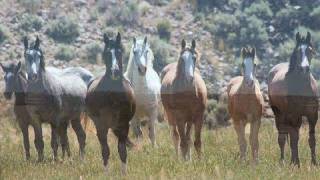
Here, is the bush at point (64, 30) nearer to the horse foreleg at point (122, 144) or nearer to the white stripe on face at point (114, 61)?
the horse foreleg at point (122, 144)

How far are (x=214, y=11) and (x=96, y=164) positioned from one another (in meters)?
31.6

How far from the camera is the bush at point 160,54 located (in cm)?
3223

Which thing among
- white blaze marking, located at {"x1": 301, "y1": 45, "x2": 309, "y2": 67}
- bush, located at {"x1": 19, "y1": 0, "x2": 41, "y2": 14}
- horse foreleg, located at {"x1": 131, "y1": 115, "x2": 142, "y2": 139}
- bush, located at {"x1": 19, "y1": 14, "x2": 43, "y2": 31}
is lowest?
horse foreleg, located at {"x1": 131, "y1": 115, "x2": 142, "y2": 139}

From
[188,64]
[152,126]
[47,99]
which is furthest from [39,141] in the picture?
[152,126]

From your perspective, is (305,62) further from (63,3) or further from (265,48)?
(63,3)

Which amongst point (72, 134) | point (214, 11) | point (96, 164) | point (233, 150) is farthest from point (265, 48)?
point (96, 164)

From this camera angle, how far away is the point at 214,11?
4238 centimetres

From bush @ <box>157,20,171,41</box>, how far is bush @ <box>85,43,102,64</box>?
560 cm

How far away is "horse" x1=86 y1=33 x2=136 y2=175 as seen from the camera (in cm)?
1060

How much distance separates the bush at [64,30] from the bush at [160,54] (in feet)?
13.7

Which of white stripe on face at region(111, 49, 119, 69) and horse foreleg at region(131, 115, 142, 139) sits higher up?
white stripe on face at region(111, 49, 119, 69)

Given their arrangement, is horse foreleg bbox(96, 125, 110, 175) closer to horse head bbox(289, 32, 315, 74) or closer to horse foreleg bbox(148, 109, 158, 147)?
horse head bbox(289, 32, 315, 74)

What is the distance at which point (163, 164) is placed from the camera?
37.0ft

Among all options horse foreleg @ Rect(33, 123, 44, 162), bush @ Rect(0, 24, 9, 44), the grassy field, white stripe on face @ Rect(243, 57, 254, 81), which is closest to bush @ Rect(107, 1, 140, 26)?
bush @ Rect(0, 24, 9, 44)
